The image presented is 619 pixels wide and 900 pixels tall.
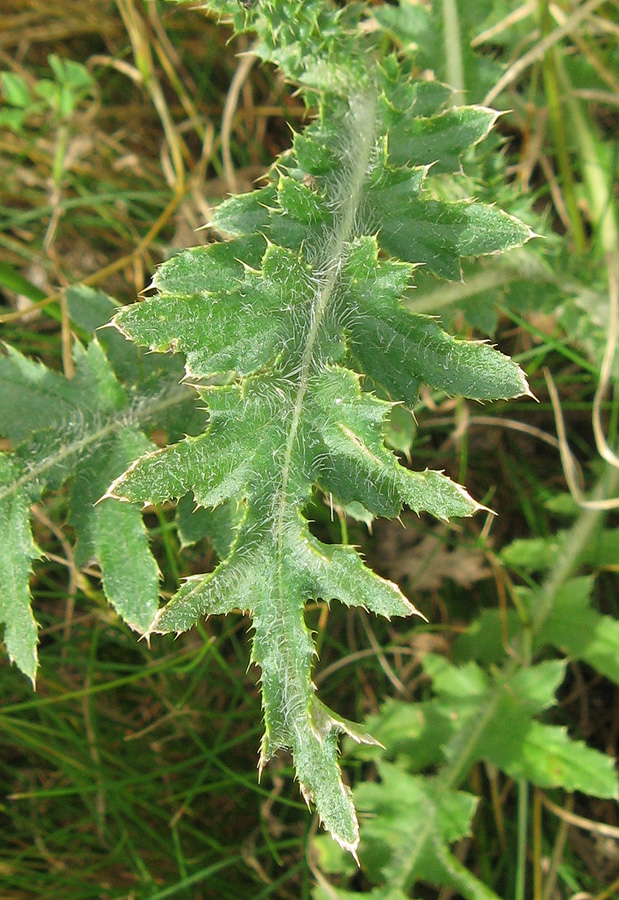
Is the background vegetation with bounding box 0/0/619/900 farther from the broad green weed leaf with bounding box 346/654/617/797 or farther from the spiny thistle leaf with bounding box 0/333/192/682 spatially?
the spiny thistle leaf with bounding box 0/333/192/682

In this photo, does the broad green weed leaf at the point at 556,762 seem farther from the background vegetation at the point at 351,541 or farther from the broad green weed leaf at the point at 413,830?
the broad green weed leaf at the point at 413,830

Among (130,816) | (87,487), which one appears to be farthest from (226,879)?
(87,487)

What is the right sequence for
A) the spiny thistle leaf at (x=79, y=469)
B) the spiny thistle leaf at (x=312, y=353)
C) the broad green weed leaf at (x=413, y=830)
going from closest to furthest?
the spiny thistle leaf at (x=312, y=353) → the spiny thistle leaf at (x=79, y=469) → the broad green weed leaf at (x=413, y=830)

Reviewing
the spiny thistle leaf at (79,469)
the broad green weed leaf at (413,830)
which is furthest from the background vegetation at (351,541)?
the spiny thistle leaf at (79,469)

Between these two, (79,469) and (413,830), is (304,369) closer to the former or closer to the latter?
(79,469)

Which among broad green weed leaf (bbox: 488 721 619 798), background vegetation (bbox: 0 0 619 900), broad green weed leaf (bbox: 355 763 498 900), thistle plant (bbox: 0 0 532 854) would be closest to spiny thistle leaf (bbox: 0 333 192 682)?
thistle plant (bbox: 0 0 532 854)
